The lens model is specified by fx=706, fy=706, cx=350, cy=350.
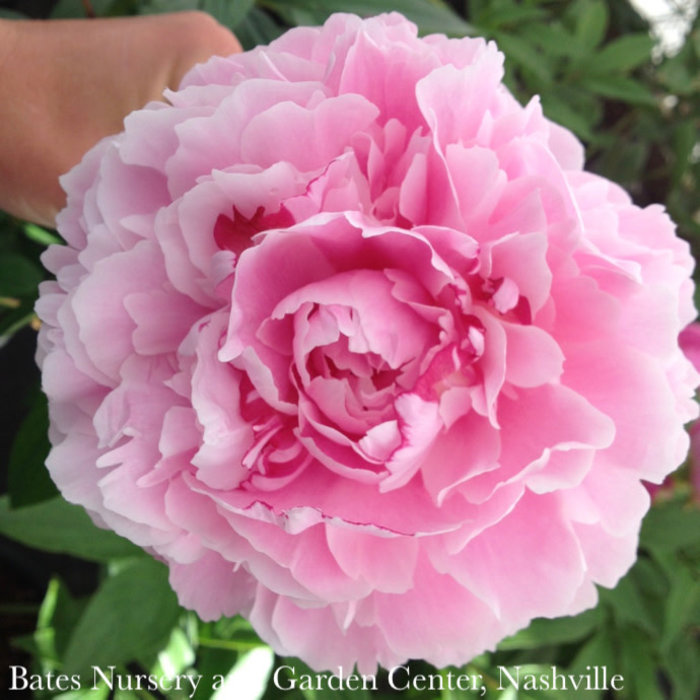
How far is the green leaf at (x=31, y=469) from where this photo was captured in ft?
1.43

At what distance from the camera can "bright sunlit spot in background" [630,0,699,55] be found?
1.01 meters

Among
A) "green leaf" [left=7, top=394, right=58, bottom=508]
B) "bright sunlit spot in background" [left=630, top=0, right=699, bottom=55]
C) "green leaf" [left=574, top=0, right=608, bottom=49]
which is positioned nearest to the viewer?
"green leaf" [left=7, top=394, right=58, bottom=508]

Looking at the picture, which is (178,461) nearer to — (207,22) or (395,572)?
(395,572)

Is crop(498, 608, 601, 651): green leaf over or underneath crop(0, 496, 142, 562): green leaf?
over

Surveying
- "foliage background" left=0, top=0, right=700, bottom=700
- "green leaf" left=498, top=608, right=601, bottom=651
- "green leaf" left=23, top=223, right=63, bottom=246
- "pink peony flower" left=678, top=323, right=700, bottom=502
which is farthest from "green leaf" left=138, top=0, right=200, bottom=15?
"green leaf" left=498, top=608, right=601, bottom=651

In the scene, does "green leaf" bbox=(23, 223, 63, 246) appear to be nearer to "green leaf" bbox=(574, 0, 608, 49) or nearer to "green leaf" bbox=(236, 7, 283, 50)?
"green leaf" bbox=(236, 7, 283, 50)

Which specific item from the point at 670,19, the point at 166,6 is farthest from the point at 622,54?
the point at 166,6

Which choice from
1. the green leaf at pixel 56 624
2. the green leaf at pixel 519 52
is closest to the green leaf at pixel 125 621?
the green leaf at pixel 56 624

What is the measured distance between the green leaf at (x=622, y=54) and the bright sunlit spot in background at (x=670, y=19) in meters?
0.21

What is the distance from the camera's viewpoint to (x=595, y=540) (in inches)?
12.2

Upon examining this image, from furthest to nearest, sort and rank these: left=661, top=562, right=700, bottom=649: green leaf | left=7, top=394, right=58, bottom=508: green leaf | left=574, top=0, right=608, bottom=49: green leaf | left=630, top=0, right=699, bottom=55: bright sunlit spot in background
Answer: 1. left=630, top=0, right=699, bottom=55: bright sunlit spot in background
2. left=574, top=0, right=608, bottom=49: green leaf
3. left=661, top=562, right=700, bottom=649: green leaf
4. left=7, top=394, right=58, bottom=508: green leaf

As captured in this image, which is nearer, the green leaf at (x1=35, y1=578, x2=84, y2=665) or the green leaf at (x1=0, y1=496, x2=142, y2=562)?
the green leaf at (x1=0, y1=496, x2=142, y2=562)

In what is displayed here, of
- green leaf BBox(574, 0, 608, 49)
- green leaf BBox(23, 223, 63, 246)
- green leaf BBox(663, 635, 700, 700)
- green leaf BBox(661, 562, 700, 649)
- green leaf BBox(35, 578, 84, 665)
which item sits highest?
green leaf BBox(574, 0, 608, 49)

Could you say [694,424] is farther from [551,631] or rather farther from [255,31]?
[255,31]
